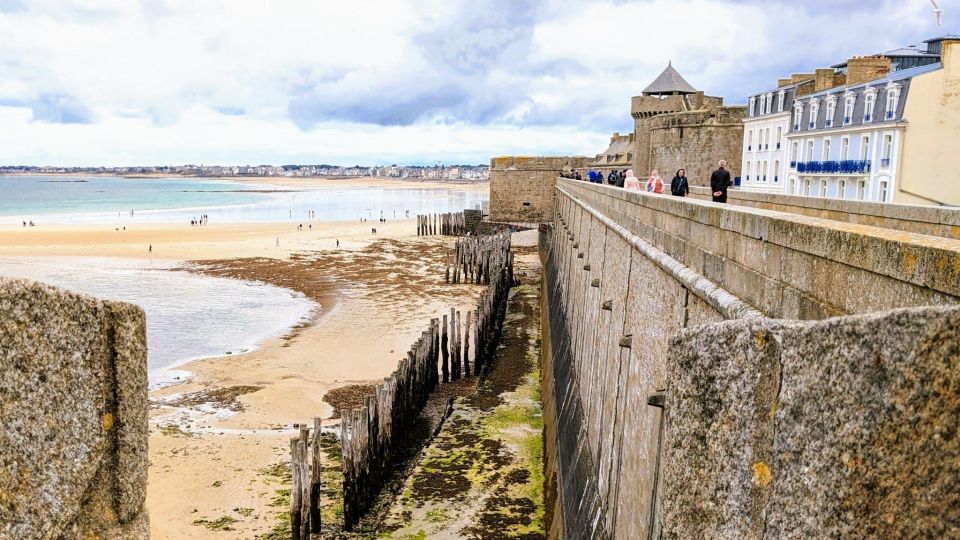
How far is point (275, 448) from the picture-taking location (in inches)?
511

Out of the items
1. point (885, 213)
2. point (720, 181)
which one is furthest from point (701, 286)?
point (720, 181)

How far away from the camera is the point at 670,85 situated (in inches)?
2015

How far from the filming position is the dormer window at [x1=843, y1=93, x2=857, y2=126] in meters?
29.8

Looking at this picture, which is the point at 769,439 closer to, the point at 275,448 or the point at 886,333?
the point at 886,333

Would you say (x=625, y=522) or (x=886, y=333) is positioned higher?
(x=886, y=333)

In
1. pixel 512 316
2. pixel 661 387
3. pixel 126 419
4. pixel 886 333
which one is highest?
pixel 886 333

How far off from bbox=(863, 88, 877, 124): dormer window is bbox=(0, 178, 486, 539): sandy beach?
16.9 metres

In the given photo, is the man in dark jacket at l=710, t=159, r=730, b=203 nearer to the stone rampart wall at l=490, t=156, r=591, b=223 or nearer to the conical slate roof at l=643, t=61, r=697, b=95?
the stone rampart wall at l=490, t=156, r=591, b=223

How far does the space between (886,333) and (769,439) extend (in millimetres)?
445

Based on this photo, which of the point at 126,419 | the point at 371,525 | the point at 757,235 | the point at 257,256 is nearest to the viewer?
the point at 126,419

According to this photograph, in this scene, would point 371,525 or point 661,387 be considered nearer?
point 661,387

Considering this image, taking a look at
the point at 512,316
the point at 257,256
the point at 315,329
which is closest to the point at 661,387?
the point at 315,329

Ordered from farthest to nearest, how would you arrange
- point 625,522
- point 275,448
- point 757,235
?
point 275,448 → point 625,522 → point 757,235

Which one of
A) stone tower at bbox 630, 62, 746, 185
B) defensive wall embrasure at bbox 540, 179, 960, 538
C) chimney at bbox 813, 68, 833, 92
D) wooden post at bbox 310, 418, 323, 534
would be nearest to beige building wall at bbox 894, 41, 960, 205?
chimney at bbox 813, 68, 833, 92
